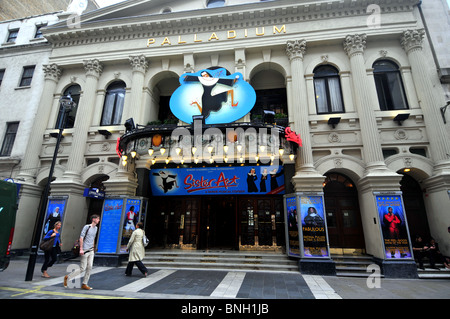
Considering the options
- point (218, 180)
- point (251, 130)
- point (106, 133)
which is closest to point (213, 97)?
point (251, 130)

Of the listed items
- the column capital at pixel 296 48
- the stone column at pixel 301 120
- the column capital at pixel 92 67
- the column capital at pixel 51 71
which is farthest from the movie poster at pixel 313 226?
the column capital at pixel 51 71

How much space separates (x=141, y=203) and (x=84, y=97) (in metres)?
7.56

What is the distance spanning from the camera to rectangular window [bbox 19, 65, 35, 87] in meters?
16.6

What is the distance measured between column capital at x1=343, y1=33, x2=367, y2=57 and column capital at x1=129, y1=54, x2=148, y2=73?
38.4ft

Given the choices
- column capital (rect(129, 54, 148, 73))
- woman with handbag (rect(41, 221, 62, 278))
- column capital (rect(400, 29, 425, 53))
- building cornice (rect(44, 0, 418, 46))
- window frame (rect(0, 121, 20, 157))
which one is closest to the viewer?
woman with handbag (rect(41, 221, 62, 278))

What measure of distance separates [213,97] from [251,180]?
5.00 m

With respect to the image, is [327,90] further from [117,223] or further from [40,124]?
[40,124]

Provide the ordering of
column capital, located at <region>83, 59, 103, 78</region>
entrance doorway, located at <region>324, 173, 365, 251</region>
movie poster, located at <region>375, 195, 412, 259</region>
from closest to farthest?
movie poster, located at <region>375, 195, 412, 259</region> < entrance doorway, located at <region>324, 173, 365, 251</region> < column capital, located at <region>83, 59, 103, 78</region>

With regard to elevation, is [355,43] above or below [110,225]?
above

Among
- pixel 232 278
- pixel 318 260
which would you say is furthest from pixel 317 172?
pixel 232 278

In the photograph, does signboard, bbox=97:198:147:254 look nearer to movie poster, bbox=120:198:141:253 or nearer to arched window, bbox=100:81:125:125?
movie poster, bbox=120:198:141:253

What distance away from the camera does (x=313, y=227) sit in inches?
400

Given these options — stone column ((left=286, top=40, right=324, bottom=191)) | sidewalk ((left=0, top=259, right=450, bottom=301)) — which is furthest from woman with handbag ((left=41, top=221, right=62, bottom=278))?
stone column ((left=286, top=40, right=324, bottom=191))
